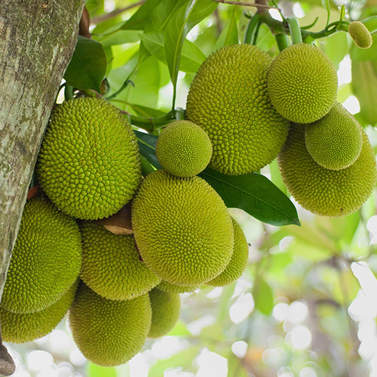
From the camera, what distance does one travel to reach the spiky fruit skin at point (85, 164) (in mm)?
714

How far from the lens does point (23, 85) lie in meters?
0.59

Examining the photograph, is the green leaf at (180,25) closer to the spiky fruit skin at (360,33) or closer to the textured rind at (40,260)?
the spiky fruit skin at (360,33)

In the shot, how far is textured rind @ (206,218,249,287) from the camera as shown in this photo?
31.6 inches

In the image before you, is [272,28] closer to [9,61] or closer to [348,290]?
[9,61]

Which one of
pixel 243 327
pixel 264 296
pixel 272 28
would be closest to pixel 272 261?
pixel 264 296

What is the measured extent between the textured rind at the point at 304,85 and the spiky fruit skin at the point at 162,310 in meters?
0.54

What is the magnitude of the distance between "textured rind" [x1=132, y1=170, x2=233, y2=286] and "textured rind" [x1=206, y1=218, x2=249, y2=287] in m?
0.09

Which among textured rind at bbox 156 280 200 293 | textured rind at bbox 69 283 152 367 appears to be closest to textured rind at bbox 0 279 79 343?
textured rind at bbox 69 283 152 367

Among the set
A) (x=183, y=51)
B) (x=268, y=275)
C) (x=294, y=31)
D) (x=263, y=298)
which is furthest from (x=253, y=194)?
(x=268, y=275)

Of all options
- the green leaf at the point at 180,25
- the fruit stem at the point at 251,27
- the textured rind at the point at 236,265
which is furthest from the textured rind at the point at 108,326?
the fruit stem at the point at 251,27

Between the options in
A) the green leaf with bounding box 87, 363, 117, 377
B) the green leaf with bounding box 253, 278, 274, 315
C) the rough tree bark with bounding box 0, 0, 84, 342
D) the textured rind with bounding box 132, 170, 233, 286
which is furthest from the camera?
the green leaf with bounding box 253, 278, 274, 315

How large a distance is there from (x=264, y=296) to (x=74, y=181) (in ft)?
3.94

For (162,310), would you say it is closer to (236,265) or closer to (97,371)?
(236,265)

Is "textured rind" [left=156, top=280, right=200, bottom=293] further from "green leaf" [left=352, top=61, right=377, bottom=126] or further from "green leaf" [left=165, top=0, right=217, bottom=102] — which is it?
"green leaf" [left=352, top=61, right=377, bottom=126]
